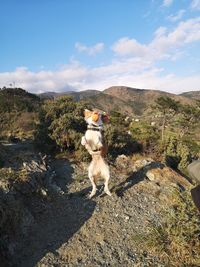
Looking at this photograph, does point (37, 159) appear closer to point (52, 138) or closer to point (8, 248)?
point (52, 138)

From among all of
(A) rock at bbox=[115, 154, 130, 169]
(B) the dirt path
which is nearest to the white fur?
(B) the dirt path

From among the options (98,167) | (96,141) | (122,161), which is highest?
(96,141)

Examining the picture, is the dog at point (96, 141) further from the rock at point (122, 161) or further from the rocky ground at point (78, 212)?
the rock at point (122, 161)

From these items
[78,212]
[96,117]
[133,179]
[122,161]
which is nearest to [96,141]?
→ [96,117]

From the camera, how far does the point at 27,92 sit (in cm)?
6512

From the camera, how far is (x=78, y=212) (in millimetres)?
10484

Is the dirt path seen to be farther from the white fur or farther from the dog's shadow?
the white fur

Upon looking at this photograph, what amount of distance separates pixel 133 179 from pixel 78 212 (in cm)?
338

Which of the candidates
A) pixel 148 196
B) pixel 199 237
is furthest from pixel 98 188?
pixel 199 237

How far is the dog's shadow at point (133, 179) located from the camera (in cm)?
1193

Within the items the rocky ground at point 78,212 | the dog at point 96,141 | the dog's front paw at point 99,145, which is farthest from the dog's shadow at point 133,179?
the dog's front paw at point 99,145

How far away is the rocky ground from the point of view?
322 inches

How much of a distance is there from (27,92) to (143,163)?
176 feet

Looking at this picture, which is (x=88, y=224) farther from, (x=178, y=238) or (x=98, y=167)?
(x=178, y=238)
